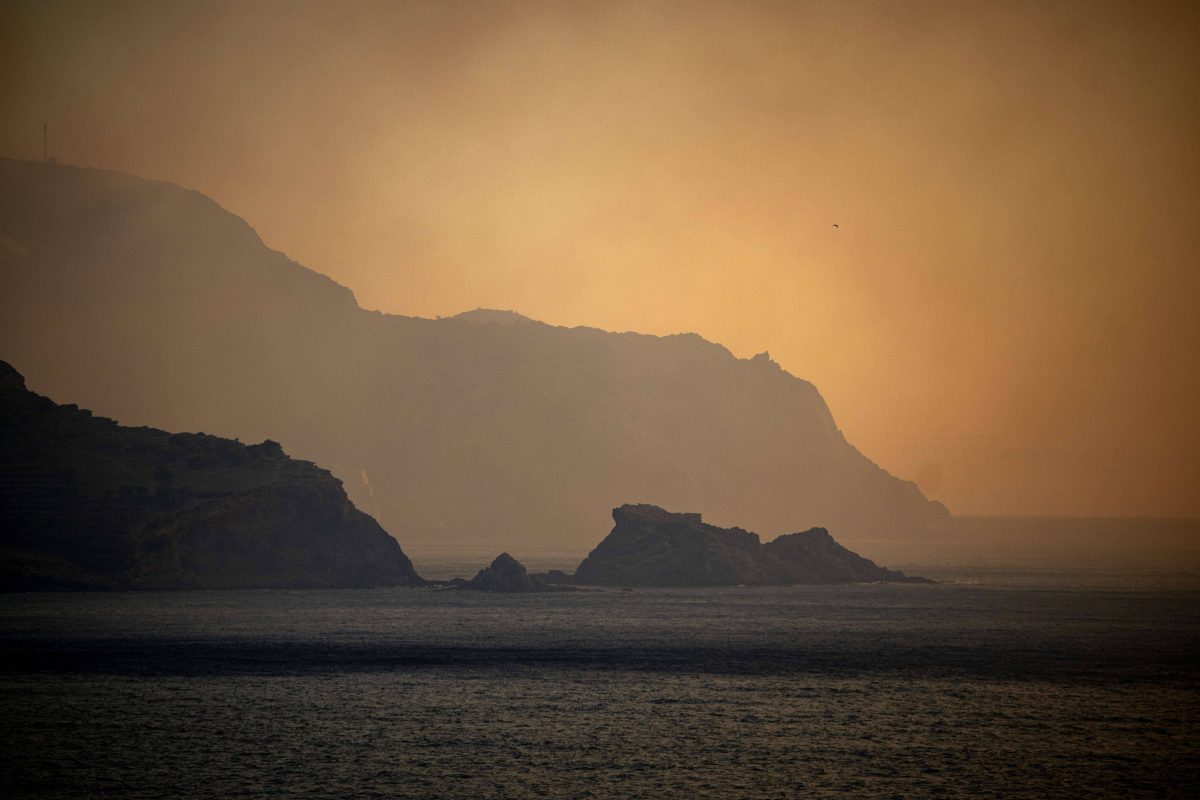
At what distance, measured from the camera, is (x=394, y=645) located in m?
130

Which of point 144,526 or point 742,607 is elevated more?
point 144,526

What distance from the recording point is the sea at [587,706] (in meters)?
69.1

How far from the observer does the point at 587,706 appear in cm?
9306

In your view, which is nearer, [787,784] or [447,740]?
[787,784]

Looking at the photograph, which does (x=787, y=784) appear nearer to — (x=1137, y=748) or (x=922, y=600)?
(x=1137, y=748)

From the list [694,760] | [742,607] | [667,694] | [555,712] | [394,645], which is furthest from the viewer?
[742,607]

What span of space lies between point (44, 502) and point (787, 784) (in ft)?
511

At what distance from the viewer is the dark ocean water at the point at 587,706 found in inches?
2721

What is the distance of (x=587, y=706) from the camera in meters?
93.1

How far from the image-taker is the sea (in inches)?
2719

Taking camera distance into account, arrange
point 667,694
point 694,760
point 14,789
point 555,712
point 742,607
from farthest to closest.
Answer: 1. point 742,607
2. point 667,694
3. point 555,712
4. point 694,760
5. point 14,789

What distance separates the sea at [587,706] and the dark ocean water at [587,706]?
1.06 feet

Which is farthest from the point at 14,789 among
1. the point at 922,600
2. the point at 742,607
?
the point at 922,600

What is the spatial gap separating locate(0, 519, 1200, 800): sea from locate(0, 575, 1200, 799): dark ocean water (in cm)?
32
